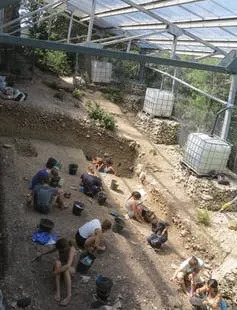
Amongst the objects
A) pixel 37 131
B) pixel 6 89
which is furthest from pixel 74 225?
pixel 6 89

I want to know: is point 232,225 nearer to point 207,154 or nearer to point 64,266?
point 207,154

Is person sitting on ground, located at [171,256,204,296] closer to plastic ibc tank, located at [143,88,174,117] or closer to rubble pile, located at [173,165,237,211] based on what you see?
rubble pile, located at [173,165,237,211]

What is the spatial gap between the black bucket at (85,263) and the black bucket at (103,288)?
0.57m

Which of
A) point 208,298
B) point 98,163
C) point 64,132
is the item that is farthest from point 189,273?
point 64,132

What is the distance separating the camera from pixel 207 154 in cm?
1177

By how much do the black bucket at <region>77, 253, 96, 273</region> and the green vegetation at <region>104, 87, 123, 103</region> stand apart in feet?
44.5

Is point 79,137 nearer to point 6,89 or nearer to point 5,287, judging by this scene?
point 6,89

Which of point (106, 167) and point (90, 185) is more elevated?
point (90, 185)

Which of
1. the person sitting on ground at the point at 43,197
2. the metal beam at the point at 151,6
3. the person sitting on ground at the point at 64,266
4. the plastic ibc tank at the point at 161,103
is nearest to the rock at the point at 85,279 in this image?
the person sitting on ground at the point at 64,266

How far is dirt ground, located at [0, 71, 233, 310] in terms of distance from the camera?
7316 millimetres

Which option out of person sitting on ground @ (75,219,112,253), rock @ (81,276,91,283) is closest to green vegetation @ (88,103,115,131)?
person sitting on ground @ (75,219,112,253)

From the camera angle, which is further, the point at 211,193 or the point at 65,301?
the point at 211,193

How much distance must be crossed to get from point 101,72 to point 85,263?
16.4 metres

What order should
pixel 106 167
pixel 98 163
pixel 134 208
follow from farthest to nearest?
pixel 98 163 < pixel 106 167 < pixel 134 208
